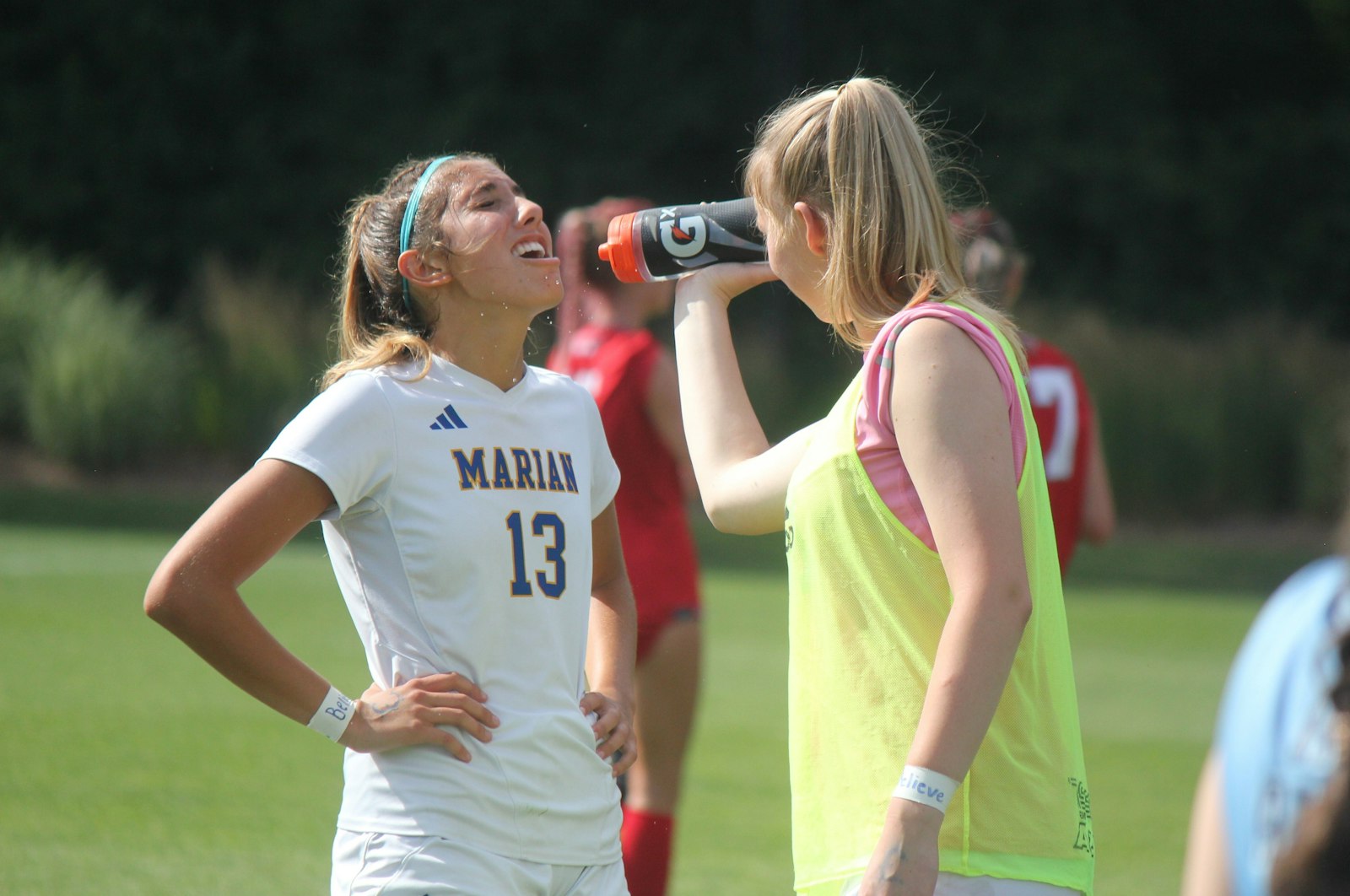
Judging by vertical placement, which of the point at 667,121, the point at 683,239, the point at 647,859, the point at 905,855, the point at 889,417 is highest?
the point at 667,121

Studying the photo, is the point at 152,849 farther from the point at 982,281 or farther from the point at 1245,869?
the point at 1245,869

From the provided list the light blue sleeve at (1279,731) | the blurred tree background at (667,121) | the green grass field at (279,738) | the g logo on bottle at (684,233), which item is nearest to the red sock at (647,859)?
the green grass field at (279,738)

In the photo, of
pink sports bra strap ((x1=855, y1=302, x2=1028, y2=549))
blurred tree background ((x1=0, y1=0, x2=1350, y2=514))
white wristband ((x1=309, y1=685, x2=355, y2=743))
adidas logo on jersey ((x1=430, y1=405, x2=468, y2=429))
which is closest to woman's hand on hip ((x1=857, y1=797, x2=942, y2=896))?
pink sports bra strap ((x1=855, y1=302, x2=1028, y2=549))

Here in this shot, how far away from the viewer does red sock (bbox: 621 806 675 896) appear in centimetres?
504

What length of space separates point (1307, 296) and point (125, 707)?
25469 mm

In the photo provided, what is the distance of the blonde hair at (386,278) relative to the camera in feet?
9.75

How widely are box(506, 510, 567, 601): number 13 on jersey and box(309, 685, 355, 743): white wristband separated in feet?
1.17

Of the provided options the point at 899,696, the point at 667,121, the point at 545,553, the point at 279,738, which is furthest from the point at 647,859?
the point at 667,121

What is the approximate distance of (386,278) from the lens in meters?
3.10

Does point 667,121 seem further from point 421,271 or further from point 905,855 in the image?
point 905,855

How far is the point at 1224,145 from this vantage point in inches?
1156

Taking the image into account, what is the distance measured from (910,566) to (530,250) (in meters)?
1.11

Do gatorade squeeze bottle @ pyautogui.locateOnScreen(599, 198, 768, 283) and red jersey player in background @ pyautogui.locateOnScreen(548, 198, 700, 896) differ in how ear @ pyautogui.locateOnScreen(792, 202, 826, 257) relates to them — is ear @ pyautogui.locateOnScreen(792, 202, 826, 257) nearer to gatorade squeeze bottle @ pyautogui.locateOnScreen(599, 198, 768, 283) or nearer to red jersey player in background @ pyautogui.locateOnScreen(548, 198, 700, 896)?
gatorade squeeze bottle @ pyautogui.locateOnScreen(599, 198, 768, 283)

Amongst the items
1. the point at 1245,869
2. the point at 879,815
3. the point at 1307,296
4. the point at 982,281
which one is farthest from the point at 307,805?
the point at 1307,296
